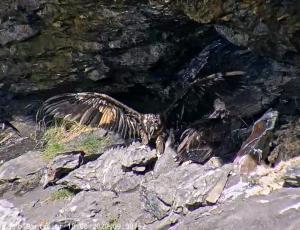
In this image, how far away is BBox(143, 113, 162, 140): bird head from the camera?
5.22m

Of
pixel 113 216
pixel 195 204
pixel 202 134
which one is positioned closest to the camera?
pixel 195 204

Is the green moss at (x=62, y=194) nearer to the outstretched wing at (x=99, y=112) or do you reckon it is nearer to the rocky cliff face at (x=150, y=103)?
the rocky cliff face at (x=150, y=103)

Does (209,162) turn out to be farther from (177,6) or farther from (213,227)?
(177,6)

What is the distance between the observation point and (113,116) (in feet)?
16.9

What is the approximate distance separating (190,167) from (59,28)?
5.46 ft

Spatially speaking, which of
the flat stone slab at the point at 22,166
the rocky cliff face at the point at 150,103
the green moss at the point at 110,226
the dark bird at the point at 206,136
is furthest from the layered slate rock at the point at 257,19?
the flat stone slab at the point at 22,166

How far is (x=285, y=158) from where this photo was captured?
13.9 ft

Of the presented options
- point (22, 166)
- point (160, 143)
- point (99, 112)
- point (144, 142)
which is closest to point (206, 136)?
point (160, 143)

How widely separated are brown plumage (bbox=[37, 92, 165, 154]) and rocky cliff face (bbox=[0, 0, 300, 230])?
153mm

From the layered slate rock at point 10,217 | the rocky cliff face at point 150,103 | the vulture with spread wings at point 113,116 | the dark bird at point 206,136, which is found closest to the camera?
the rocky cliff face at point 150,103

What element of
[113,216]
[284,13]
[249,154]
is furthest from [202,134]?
[284,13]

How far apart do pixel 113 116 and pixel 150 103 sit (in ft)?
2.77

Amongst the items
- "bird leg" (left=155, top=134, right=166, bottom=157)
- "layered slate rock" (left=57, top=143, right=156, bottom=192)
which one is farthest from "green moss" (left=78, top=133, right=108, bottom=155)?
"bird leg" (left=155, top=134, right=166, bottom=157)

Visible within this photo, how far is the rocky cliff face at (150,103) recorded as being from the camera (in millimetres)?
4121
